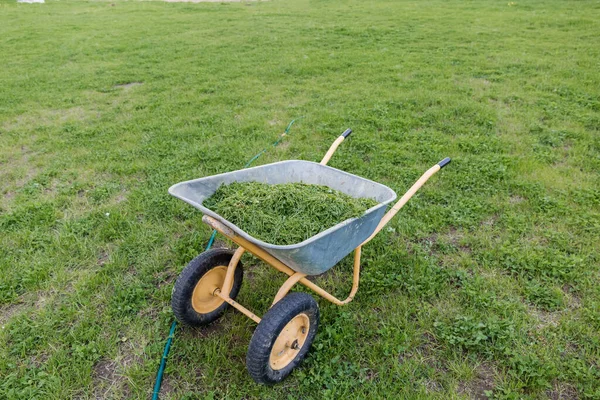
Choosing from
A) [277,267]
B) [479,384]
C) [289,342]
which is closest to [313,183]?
[277,267]

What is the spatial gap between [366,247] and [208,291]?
1.40m

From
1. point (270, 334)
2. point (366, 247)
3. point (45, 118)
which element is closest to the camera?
point (270, 334)

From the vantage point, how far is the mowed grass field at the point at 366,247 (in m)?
2.40

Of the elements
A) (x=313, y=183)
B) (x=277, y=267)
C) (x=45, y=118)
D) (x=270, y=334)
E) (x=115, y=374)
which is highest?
(x=313, y=183)

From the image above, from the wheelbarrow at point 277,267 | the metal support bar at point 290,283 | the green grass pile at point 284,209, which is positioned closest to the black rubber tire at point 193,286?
the wheelbarrow at point 277,267

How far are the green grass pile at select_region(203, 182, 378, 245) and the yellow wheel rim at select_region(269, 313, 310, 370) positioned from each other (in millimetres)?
516

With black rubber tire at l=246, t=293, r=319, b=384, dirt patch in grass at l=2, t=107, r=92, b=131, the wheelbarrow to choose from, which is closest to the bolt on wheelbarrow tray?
the wheelbarrow

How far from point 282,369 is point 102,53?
10.1 metres

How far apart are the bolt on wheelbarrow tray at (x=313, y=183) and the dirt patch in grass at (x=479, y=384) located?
1.02m

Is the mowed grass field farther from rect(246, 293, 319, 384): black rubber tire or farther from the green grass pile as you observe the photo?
the green grass pile

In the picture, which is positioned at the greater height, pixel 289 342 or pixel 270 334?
pixel 270 334

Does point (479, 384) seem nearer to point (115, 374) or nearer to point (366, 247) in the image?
point (366, 247)

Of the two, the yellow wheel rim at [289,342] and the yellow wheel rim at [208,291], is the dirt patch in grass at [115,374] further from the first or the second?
the yellow wheel rim at [289,342]

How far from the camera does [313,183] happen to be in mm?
2902
